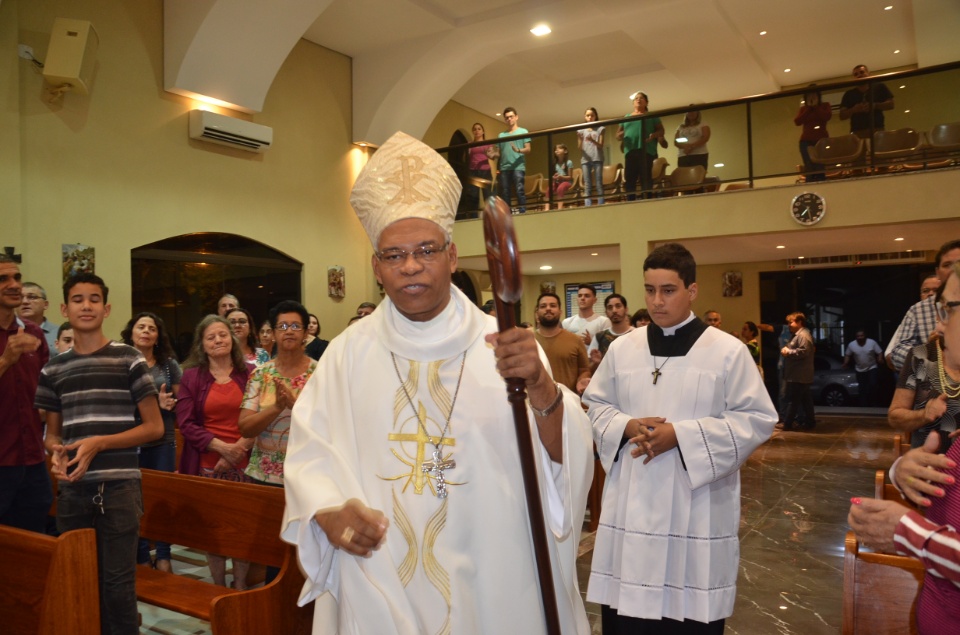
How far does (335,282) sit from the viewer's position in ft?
37.7

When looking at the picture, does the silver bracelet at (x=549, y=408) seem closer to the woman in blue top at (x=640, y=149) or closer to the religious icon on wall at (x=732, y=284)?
the woman in blue top at (x=640, y=149)

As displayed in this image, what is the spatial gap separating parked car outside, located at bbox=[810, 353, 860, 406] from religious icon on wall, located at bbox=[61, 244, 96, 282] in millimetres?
12126

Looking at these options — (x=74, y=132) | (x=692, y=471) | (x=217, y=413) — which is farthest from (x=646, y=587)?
(x=74, y=132)

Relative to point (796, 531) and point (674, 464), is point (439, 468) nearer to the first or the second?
point (674, 464)

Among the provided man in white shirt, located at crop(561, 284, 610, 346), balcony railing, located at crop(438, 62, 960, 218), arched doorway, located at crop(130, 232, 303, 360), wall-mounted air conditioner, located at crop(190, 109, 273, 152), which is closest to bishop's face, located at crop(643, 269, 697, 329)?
man in white shirt, located at crop(561, 284, 610, 346)

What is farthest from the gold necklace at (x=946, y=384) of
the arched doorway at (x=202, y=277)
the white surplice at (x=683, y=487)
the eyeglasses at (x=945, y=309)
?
the arched doorway at (x=202, y=277)

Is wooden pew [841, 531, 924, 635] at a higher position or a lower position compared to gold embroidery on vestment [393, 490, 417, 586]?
lower

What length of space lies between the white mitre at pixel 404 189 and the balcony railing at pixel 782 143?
29.0 feet

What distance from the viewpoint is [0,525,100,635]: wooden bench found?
231cm

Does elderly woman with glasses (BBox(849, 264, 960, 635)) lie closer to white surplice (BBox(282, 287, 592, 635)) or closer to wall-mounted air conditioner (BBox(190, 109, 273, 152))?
white surplice (BBox(282, 287, 592, 635))

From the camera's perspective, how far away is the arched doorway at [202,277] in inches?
351

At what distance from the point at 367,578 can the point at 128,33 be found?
341 inches

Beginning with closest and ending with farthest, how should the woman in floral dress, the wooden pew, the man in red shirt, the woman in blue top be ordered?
the wooden pew, the man in red shirt, the woman in floral dress, the woman in blue top

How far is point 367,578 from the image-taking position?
174cm
